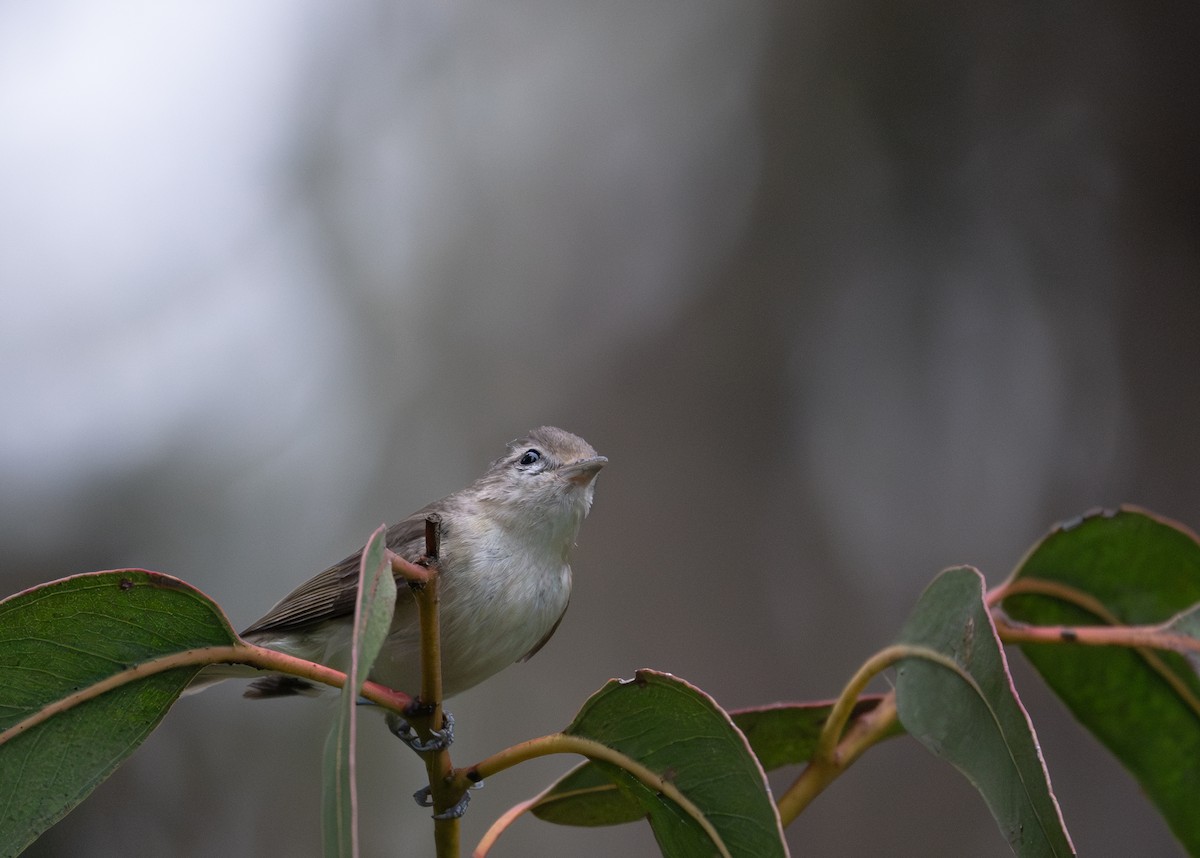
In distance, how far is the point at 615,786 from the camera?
4.48 feet

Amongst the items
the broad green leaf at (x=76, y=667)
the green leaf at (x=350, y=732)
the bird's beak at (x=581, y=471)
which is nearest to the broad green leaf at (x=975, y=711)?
the green leaf at (x=350, y=732)

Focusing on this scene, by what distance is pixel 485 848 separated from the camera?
1.17 metres

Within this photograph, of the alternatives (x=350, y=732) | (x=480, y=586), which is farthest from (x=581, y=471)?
(x=350, y=732)

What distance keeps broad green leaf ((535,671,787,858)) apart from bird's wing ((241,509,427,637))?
911mm

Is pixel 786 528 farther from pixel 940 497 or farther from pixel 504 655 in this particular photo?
pixel 504 655

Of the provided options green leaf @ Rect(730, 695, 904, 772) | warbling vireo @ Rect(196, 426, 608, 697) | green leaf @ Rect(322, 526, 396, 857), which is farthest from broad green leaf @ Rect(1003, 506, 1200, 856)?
green leaf @ Rect(322, 526, 396, 857)

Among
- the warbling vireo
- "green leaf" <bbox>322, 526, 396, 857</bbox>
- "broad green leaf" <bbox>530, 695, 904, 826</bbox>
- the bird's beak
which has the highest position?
"green leaf" <bbox>322, 526, 396, 857</bbox>

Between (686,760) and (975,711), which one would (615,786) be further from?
(975,711)

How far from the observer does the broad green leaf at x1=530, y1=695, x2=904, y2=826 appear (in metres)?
1.38

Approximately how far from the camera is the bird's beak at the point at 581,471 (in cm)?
206

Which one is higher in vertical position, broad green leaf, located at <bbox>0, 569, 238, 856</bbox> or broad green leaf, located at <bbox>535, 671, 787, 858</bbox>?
broad green leaf, located at <bbox>0, 569, 238, 856</bbox>

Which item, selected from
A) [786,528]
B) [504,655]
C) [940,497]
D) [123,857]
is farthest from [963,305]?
[123,857]

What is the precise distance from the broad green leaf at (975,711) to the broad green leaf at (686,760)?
262mm

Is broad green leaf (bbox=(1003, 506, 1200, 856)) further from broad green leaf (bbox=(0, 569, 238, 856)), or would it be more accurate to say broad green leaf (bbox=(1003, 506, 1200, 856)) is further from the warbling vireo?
broad green leaf (bbox=(0, 569, 238, 856))
